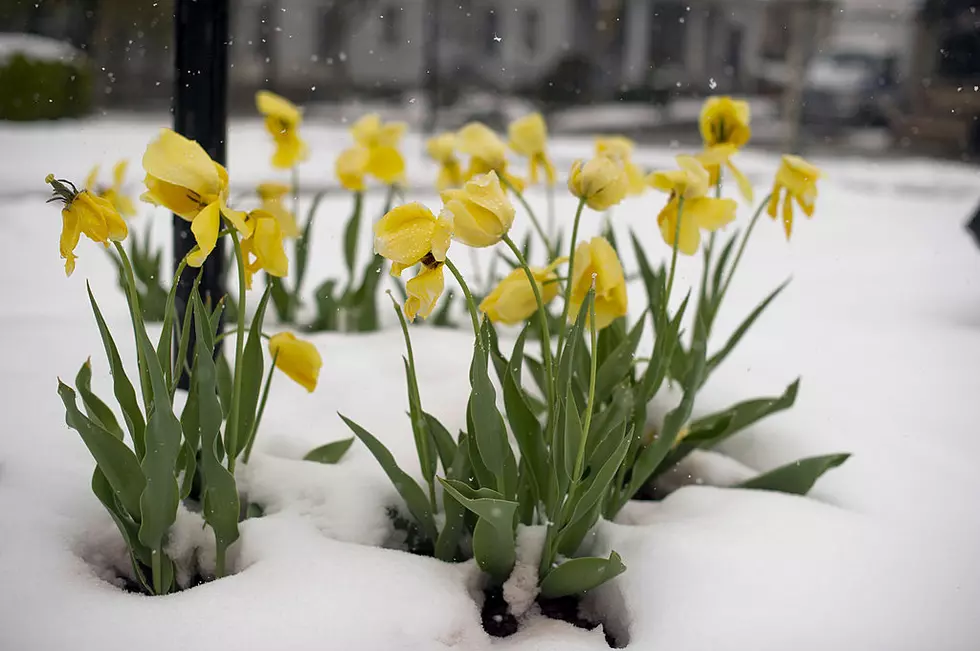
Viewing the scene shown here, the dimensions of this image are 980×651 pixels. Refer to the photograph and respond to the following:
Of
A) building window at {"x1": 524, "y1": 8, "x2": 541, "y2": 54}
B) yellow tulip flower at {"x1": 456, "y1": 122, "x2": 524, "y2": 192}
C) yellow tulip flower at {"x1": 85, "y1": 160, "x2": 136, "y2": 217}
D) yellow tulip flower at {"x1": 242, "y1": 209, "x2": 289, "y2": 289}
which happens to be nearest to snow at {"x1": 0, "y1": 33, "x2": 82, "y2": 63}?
building window at {"x1": 524, "y1": 8, "x2": 541, "y2": 54}

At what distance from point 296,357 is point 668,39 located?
9.96m

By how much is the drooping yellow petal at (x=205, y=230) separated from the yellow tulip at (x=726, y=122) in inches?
26.4

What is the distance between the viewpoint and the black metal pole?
3.65 feet

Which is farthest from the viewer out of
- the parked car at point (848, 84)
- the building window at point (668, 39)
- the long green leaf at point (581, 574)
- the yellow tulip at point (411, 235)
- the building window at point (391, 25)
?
the building window at point (391, 25)

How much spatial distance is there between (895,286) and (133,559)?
2572 mm

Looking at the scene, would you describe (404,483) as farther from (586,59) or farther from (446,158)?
(586,59)

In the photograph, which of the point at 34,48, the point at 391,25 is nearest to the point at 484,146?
the point at 34,48

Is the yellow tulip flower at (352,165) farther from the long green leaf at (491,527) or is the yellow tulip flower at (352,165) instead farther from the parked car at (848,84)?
the parked car at (848,84)

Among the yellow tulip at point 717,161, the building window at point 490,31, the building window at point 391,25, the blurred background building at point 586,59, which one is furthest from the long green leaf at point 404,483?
the building window at point 391,25

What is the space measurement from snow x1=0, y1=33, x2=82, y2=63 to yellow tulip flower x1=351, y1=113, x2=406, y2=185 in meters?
6.84

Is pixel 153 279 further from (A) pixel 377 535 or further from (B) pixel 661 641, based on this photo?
(B) pixel 661 641

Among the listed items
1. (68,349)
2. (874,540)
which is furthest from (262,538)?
(68,349)

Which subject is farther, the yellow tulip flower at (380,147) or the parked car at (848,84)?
the parked car at (848,84)

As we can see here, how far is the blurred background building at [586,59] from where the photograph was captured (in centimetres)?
830
